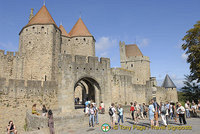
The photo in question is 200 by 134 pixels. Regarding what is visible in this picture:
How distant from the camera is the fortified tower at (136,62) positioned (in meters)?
35.0

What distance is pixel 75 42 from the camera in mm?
26922

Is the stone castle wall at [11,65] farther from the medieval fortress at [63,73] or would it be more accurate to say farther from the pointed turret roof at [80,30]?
the pointed turret roof at [80,30]

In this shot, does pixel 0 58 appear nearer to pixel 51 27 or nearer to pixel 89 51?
pixel 51 27

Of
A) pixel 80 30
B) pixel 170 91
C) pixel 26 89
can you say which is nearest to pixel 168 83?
pixel 170 91

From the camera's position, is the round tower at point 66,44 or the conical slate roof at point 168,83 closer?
the round tower at point 66,44

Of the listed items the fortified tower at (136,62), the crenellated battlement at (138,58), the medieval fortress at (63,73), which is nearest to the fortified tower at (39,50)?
the medieval fortress at (63,73)

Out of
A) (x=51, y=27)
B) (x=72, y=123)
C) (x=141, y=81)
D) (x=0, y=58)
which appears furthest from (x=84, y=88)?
(x=141, y=81)

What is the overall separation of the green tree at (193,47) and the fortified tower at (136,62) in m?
16.7

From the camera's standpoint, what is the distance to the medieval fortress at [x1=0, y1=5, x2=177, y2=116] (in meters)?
12.9

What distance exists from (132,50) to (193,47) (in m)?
21.6

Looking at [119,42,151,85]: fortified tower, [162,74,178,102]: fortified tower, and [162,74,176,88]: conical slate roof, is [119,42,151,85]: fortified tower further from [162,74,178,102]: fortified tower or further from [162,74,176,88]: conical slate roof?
[162,74,178,102]: fortified tower

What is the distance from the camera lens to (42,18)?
21.7 meters

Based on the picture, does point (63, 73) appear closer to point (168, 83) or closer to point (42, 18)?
point (42, 18)

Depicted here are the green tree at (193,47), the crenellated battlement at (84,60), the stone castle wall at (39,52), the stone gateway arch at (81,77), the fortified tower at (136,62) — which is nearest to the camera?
the stone gateway arch at (81,77)
